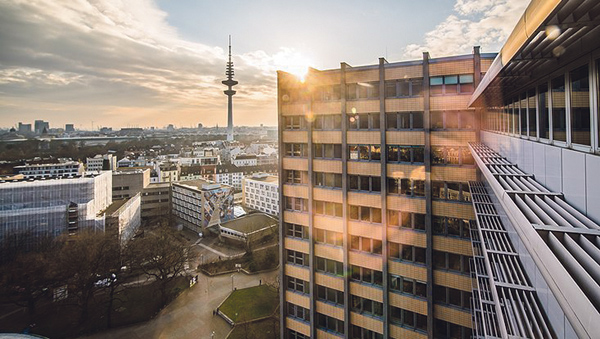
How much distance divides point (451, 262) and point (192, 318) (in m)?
25.0

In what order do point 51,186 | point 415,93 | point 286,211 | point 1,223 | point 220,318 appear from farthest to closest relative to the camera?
point 51,186 → point 1,223 → point 220,318 → point 286,211 → point 415,93

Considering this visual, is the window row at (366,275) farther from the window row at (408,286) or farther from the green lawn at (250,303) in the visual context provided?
the green lawn at (250,303)

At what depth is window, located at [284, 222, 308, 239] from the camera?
73.0 ft

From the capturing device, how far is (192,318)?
3108cm

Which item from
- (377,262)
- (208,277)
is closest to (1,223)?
(208,277)

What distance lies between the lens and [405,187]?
61.7ft

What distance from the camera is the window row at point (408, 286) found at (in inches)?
719

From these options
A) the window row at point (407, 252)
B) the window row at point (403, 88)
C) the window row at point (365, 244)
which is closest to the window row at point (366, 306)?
the window row at point (365, 244)

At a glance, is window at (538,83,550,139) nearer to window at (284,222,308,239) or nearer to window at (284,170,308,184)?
window at (284,170,308,184)

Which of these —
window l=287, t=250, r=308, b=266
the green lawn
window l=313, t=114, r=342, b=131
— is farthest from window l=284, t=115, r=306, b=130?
the green lawn

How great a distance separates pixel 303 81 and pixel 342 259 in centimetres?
1221

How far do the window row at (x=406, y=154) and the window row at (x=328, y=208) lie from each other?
15.0ft

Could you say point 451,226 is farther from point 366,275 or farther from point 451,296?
point 366,275

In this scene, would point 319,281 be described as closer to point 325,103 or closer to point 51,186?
point 325,103
